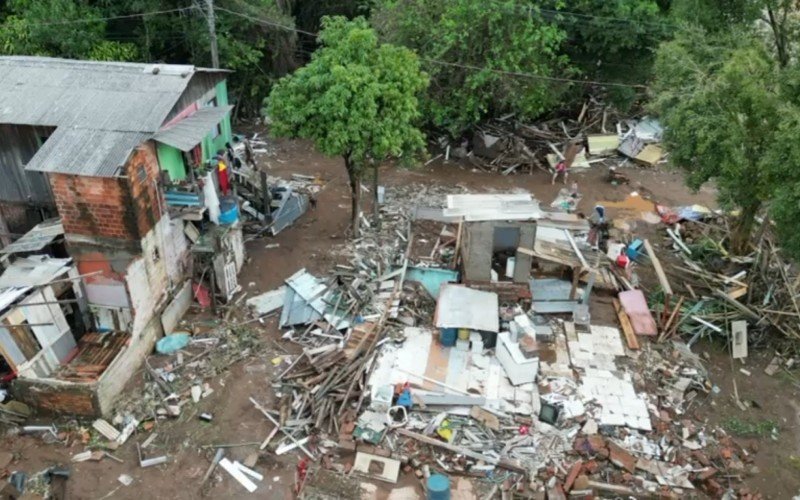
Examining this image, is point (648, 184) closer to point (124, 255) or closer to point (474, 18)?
point (474, 18)

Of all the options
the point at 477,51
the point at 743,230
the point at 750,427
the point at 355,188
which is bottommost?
the point at 750,427

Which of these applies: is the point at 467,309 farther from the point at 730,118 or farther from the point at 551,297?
the point at 730,118

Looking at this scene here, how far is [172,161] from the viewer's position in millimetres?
14367

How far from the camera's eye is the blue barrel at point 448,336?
13.3 meters

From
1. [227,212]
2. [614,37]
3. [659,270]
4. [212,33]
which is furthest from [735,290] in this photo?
[212,33]

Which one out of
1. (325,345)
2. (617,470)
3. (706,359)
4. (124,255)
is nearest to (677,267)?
(706,359)

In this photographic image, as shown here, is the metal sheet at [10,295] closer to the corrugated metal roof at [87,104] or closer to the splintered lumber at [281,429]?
the corrugated metal roof at [87,104]

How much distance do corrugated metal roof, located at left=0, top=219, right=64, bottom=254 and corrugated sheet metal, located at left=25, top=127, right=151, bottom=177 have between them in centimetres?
169

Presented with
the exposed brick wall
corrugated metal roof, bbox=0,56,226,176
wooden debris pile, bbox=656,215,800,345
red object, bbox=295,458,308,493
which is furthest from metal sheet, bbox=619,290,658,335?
corrugated metal roof, bbox=0,56,226,176

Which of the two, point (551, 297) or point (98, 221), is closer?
point (98, 221)

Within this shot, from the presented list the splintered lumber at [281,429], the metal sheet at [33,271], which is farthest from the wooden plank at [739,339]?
the metal sheet at [33,271]

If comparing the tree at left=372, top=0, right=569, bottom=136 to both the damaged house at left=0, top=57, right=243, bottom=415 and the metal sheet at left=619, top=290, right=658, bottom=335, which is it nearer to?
the metal sheet at left=619, top=290, right=658, bottom=335

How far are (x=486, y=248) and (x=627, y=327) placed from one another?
398 centimetres

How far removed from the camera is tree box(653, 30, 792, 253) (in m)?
13.6
